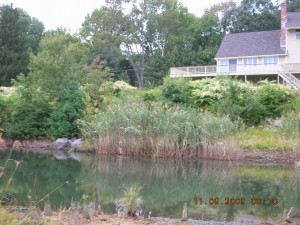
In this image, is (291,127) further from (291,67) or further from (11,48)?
(11,48)

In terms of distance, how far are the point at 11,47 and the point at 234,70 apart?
21085 mm

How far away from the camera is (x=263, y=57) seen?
35.7 meters

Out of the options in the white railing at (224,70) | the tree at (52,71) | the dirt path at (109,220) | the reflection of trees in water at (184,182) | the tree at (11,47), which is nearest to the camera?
the dirt path at (109,220)

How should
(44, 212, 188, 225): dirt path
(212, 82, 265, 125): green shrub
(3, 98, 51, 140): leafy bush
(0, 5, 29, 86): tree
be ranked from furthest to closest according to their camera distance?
1. (0, 5, 29, 86): tree
2. (3, 98, 51, 140): leafy bush
3. (212, 82, 265, 125): green shrub
4. (44, 212, 188, 225): dirt path

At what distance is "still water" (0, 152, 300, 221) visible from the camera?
397 inches

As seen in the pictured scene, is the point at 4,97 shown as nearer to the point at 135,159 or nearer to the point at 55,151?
the point at 55,151

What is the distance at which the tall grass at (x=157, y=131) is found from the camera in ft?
60.8

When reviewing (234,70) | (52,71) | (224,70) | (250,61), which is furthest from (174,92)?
(250,61)

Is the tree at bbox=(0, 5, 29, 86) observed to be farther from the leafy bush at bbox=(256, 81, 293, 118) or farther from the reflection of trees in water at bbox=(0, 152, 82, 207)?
the leafy bush at bbox=(256, 81, 293, 118)

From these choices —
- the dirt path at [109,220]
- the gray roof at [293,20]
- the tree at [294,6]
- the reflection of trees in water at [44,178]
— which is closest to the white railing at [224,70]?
the gray roof at [293,20]

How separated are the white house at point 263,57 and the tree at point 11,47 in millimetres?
14616

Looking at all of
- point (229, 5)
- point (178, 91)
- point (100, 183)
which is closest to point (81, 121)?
point (178, 91)

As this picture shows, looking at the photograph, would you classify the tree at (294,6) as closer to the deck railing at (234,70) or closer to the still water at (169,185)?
the deck railing at (234,70)
